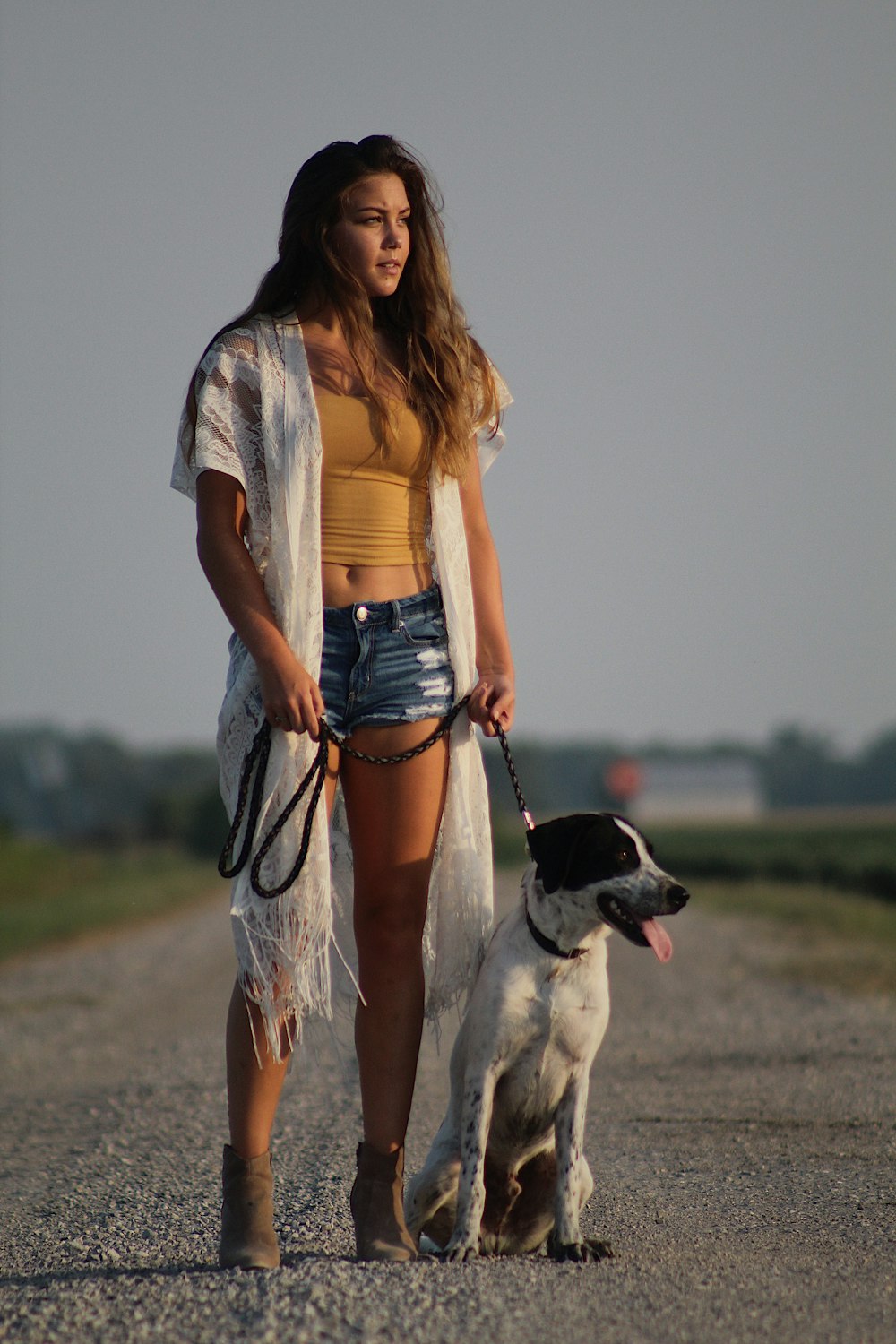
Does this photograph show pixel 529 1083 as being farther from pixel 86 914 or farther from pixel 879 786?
pixel 879 786

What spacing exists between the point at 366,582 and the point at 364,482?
241mm

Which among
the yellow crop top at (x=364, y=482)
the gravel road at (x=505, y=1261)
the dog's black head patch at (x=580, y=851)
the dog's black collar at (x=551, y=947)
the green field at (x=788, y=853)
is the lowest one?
the green field at (x=788, y=853)

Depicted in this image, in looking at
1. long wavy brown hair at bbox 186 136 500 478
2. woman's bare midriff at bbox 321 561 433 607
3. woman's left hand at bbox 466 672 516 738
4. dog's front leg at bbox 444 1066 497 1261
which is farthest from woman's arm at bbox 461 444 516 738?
dog's front leg at bbox 444 1066 497 1261

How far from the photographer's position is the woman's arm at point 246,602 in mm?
3031

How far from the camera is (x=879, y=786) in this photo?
3807 inches

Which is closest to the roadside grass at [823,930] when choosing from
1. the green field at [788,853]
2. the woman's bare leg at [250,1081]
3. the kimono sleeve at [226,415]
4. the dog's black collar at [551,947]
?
the green field at [788,853]

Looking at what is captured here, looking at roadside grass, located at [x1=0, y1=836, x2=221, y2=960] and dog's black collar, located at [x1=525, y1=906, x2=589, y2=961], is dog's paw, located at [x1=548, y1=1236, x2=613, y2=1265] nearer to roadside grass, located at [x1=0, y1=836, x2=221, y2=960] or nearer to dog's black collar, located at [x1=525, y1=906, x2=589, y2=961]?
dog's black collar, located at [x1=525, y1=906, x2=589, y2=961]

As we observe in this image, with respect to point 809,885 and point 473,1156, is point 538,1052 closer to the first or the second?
point 473,1156

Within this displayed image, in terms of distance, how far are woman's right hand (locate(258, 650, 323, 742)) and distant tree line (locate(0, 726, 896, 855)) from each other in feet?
233

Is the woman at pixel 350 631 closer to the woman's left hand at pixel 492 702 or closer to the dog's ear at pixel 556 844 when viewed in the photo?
the woman's left hand at pixel 492 702

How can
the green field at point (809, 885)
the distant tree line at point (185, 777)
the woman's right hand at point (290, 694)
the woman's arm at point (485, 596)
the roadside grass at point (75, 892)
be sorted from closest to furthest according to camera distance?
the woman's right hand at point (290, 694), the woman's arm at point (485, 596), the green field at point (809, 885), the roadside grass at point (75, 892), the distant tree line at point (185, 777)

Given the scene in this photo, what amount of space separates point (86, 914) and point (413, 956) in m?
19.1

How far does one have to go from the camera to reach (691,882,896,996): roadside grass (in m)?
11.0

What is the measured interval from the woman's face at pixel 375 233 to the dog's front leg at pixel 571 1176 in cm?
197
